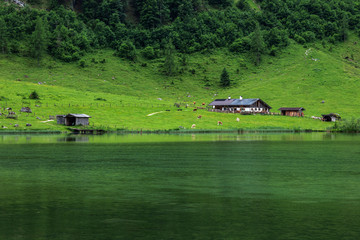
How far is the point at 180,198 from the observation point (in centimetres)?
3434

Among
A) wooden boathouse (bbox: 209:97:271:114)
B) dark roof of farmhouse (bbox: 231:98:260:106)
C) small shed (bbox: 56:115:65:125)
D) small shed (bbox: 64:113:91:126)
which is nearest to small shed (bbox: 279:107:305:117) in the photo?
wooden boathouse (bbox: 209:97:271:114)

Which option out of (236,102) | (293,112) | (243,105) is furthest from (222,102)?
(293,112)

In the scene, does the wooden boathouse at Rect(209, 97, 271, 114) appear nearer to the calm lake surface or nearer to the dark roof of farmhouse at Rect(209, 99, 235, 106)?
the dark roof of farmhouse at Rect(209, 99, 235, 106)

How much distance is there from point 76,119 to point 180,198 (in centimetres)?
10522

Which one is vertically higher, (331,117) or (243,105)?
(243,105)

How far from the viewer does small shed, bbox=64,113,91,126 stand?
13512 cm

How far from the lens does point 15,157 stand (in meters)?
65.5

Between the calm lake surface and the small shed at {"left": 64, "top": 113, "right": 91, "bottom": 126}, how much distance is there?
7301 cm

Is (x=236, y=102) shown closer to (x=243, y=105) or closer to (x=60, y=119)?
(x=243, y=105)

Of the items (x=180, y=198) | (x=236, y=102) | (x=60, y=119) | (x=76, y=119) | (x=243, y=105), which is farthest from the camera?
(x=236, y=102)

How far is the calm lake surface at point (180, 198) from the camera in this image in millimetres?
24797

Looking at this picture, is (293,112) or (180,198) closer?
(180,198)

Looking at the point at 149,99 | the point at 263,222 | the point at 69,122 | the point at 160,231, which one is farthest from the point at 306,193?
the point at 149,99

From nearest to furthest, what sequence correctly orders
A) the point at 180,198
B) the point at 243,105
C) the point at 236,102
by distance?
the point at 180,198
the point at 243,105
the point at 236,102
